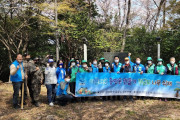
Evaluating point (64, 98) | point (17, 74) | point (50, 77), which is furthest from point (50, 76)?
point (17, 74)

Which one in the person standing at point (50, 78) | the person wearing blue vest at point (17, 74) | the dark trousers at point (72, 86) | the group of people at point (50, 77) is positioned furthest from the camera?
the dark trousers at point (72, 86)

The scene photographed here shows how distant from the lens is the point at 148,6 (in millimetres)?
26969

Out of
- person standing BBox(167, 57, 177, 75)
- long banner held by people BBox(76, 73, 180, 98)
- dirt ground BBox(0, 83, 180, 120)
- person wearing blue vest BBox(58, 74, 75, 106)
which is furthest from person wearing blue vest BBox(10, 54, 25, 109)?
person standing BBox(167, 57, 177, 75)

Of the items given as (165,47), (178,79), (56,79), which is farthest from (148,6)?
(56,79)

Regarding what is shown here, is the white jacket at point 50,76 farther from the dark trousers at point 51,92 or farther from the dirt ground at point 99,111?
the dirt ground at point 99,111

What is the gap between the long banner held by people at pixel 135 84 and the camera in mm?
6356

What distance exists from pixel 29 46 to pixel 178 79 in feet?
37.7

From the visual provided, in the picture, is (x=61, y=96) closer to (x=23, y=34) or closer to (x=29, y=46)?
(x=23, y=34)

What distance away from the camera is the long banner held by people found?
6356mm

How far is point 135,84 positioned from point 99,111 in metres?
1.97

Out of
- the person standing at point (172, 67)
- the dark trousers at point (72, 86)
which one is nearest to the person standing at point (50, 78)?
the dark trousers at point (72, 86)

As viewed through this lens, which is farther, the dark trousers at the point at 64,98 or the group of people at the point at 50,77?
the dark trousers at the point at 64,98

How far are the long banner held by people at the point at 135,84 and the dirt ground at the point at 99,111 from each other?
0.32m

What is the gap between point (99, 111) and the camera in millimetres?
5211
